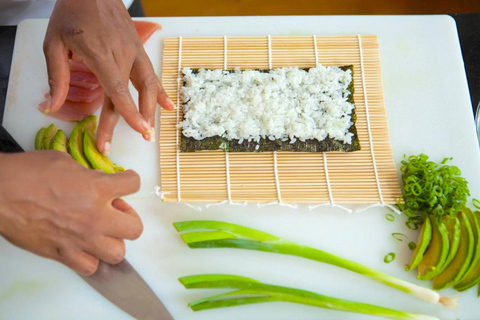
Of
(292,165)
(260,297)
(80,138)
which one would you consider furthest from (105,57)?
(260,297)

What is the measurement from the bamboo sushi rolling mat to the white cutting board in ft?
0.19

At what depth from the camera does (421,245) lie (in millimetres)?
1571

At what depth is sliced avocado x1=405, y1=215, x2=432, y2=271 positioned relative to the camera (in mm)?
1565

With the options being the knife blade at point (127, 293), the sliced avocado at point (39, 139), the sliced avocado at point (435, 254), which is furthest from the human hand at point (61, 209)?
the sliced avocado at point (435, 254)

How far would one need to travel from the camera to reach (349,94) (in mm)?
1786

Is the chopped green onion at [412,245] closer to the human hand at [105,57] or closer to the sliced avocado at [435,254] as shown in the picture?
the sliced avocado at [435,254]

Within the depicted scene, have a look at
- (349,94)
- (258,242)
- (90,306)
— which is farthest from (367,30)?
(90,306)

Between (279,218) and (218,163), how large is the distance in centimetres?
33

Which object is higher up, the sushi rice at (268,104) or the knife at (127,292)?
the sushi rice at (268,104)

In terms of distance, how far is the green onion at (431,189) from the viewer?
1.58 meters

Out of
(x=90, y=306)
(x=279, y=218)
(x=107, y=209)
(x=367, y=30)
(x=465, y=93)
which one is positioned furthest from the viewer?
(x=367, y=30)

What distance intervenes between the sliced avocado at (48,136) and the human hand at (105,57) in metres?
0.25

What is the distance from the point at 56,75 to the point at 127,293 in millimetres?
826

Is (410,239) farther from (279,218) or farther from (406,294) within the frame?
(279,218)
